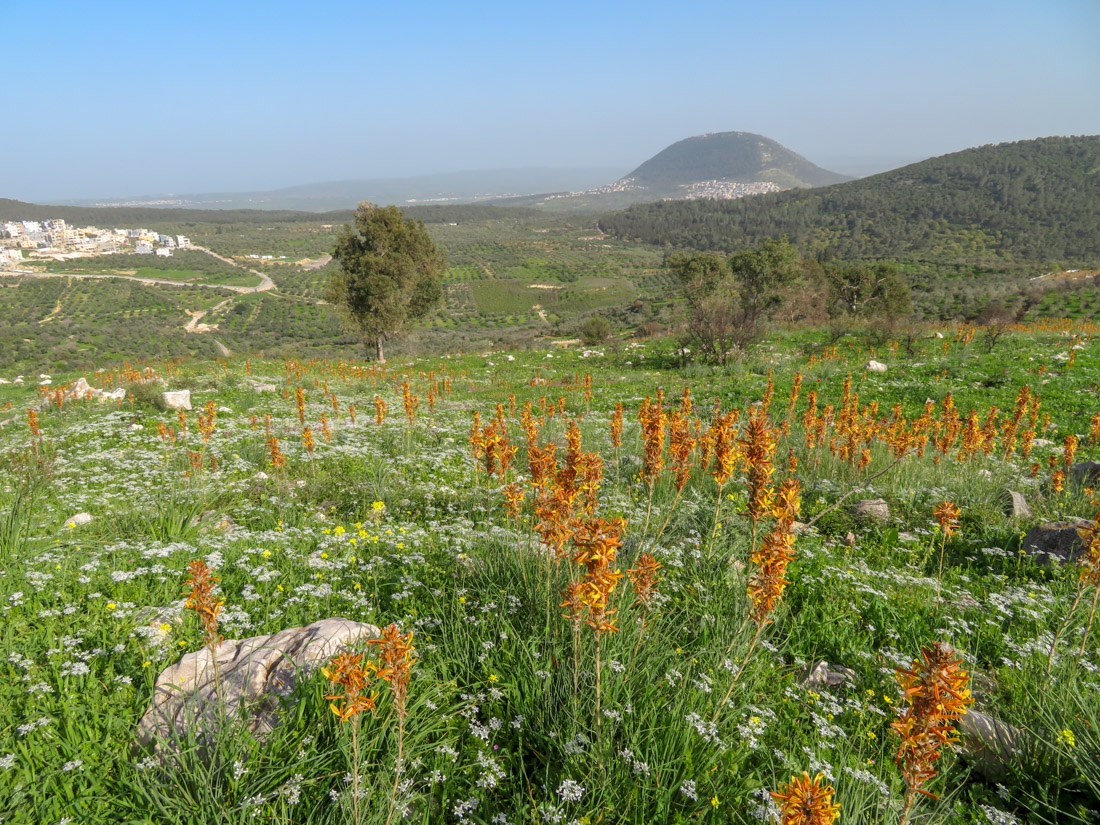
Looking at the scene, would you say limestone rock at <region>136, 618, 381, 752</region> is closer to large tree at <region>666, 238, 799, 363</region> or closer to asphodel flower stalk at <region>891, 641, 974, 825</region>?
asphodel flower stalk at <region>891, 641, 974, 825</region>

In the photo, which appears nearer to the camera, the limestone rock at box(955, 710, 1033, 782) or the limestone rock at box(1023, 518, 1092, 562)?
the limestone rock at box(955, 710, 1033, 782)

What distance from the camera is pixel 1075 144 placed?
102938mm

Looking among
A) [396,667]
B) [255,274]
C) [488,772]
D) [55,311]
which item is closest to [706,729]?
[488,772]

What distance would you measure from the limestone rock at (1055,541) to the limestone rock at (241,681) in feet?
21.9

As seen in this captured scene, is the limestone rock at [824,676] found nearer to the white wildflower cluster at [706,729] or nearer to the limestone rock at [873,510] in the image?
the white wildflower cluster at [706,729]

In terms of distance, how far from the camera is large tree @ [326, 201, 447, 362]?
85.4 ft

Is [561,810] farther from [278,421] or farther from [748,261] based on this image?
[748,261]

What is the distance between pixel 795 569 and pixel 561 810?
3.40 metres

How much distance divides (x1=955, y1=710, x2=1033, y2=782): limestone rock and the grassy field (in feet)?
0.19

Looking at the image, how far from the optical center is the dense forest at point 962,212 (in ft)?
270

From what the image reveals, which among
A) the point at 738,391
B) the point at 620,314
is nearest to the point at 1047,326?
the point at 738,391

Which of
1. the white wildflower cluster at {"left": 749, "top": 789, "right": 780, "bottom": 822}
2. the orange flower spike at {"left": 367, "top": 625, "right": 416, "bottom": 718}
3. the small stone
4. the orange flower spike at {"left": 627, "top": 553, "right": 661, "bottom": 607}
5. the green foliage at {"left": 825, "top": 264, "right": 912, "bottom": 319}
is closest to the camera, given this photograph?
the orange flower spike at {"left": 367, "top": 625, "right": 416, "bottom": 718}

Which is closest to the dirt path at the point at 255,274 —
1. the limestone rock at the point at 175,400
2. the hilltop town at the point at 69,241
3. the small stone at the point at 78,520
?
the hilltop town at the point at 69,241

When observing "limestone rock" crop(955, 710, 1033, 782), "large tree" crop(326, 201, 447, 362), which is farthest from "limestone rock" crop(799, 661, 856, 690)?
"large tree" crop(326, 201, 447, 362)
